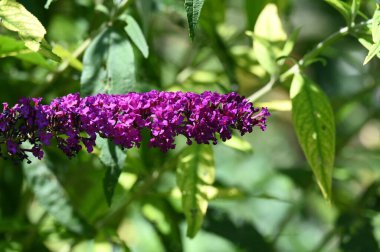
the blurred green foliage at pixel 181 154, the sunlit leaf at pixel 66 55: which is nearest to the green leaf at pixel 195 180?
the blurred green foliage at pixel 181 154

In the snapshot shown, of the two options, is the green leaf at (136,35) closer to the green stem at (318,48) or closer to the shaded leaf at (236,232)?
the green stem at (318,48)

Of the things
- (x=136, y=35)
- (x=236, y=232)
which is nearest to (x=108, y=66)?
(x=136, y=35)

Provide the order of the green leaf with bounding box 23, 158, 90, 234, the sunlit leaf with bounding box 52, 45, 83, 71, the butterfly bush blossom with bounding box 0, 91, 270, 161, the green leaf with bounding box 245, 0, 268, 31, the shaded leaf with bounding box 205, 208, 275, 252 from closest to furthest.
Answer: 1. the butterfly bush blossom with bounding box 0, 91, 270, 161
2. the sunlit leaf with bounding box 52, 45, 83, 71
3. the green leaf with bounding box 23, 158, 90, 234
4. the green leaf with bounding box 245, 0, 268, 31
5. the shaded leaf with bounding box 205, 208, 275, 252

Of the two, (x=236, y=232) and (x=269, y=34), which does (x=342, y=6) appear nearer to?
(x=269, y=34)

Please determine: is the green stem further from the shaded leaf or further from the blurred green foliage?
the shaded leaf

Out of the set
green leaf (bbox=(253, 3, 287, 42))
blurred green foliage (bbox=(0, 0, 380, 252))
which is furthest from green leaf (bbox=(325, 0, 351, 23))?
green leaf (bbox=(253, 3, 287, 42))
